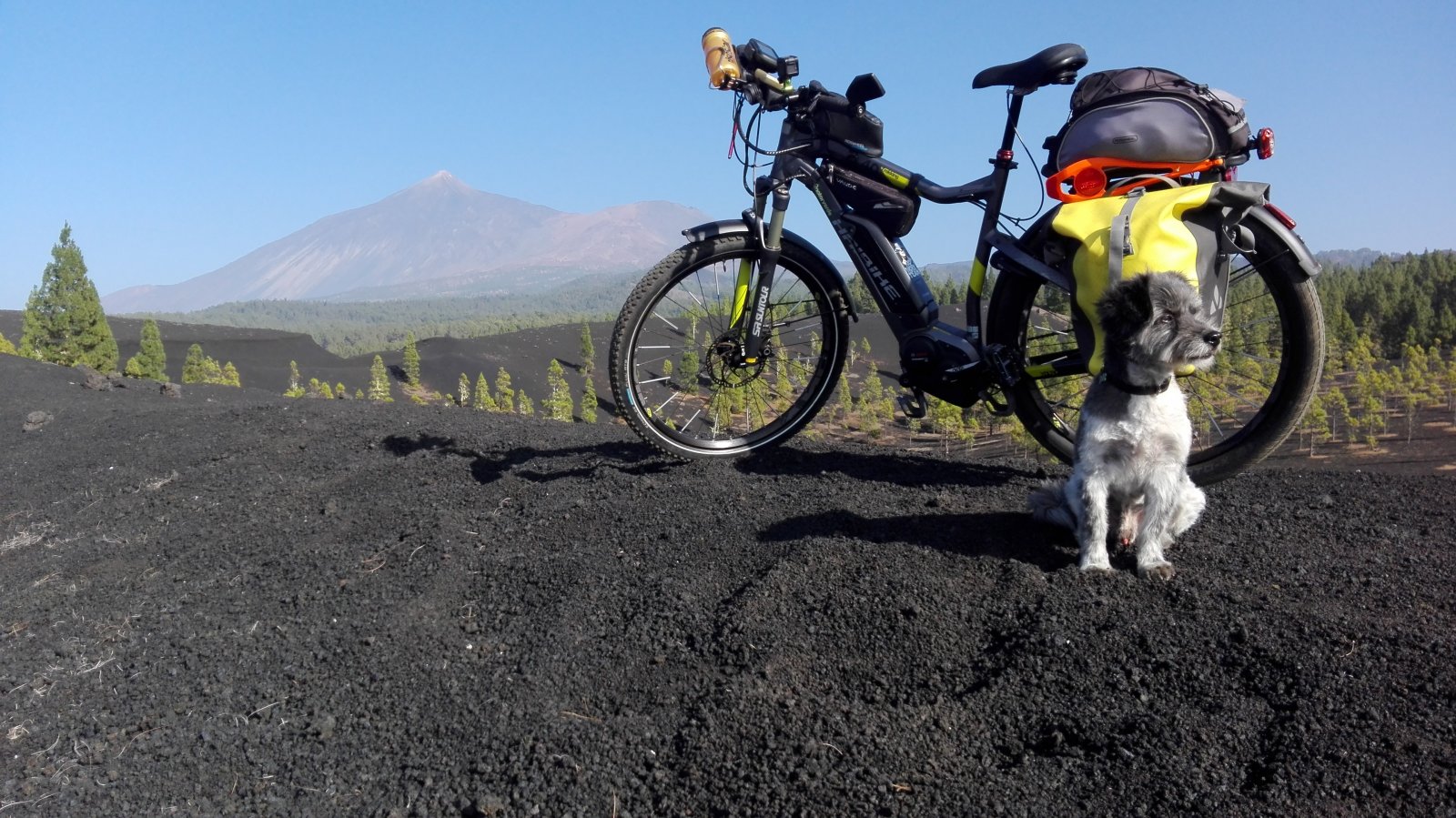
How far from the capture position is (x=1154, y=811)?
2.18 m

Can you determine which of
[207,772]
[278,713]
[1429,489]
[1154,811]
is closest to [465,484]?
[278,713]

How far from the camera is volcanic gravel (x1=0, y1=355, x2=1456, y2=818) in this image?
7.91ft

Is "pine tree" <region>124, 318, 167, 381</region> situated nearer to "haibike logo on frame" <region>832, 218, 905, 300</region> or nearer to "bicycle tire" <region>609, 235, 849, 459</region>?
"bicycle tire" <region>609, 235, 849, 459</region>

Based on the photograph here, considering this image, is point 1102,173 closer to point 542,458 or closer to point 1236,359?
point 1236,359

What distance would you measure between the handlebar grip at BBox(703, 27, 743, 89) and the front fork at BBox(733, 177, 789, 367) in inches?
23.9

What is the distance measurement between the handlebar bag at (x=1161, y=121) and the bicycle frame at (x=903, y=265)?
57 cm

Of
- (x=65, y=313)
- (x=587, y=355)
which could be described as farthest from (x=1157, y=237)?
(x=587, y=355)

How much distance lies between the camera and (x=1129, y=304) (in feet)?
11.7

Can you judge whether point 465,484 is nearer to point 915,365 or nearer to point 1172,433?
Result: point 915,365

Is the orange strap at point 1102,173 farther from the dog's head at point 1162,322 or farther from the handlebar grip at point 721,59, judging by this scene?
the handlebar grip at point 721,59

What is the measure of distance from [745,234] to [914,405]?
4.63ft

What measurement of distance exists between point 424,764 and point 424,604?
47.0 inches

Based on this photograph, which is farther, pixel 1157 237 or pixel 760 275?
pixel 760 275

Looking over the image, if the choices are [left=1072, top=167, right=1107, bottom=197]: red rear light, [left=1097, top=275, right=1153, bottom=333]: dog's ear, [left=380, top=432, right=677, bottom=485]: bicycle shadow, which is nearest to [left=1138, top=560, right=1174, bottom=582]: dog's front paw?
[left=1097, top=275, right=1153, bottom=333]: dog's ear
